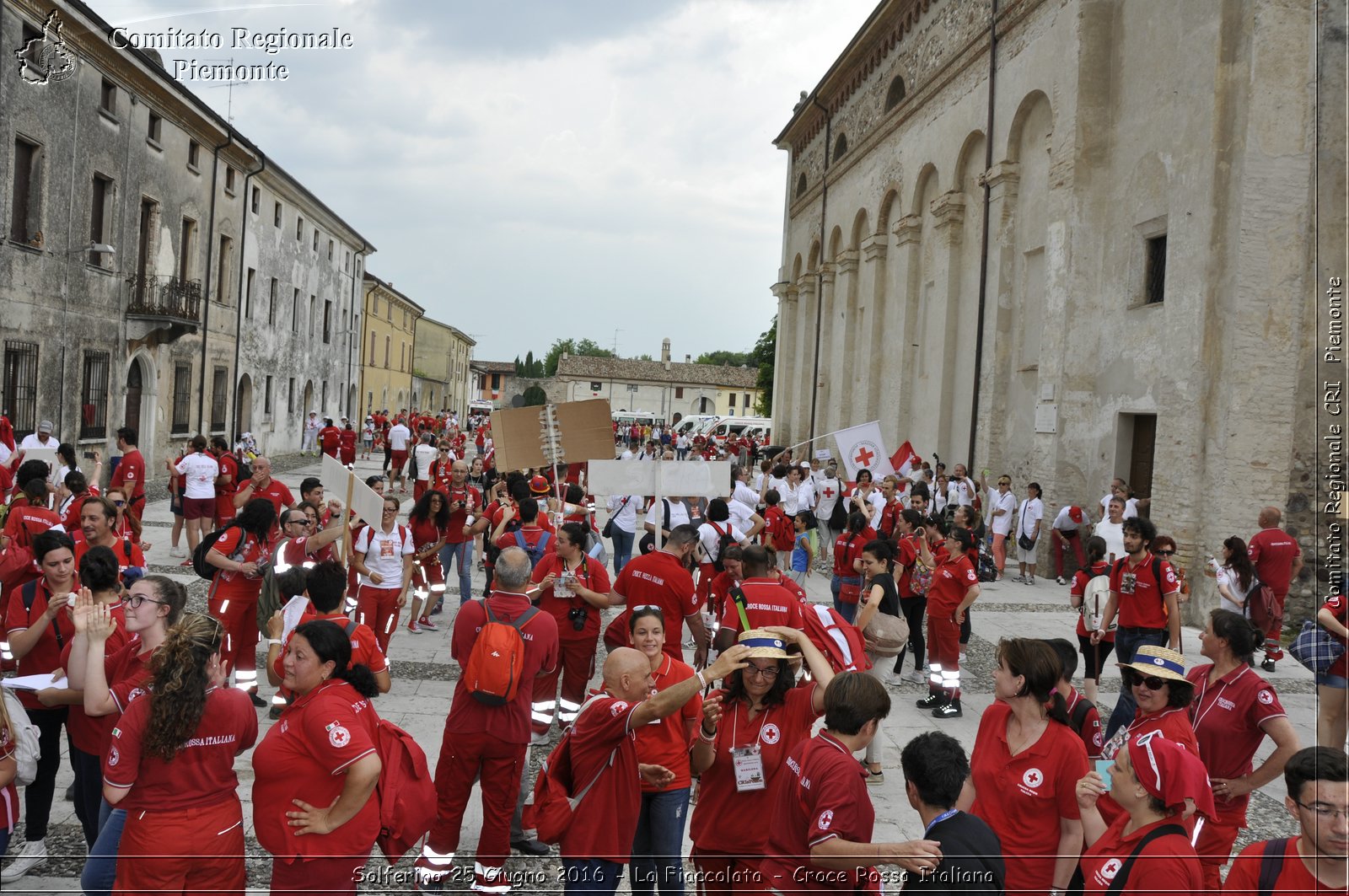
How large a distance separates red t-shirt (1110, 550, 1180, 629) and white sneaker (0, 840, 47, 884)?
24.9 feet

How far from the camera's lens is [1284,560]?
1073 centimetres

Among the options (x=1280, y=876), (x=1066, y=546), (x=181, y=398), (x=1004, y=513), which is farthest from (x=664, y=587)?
(x=181, y=398)

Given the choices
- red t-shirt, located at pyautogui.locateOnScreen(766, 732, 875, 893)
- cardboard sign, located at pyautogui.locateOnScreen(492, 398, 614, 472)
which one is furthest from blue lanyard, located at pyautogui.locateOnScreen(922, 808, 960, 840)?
cardboard sign, located at pyautogui.locateOnScreen(492, 398, 614, 472)

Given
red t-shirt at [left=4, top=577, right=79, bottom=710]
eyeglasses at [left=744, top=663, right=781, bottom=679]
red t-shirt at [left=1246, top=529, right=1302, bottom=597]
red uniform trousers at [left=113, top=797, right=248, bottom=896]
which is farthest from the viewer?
red t-shirt at [left=1246, top=529, right=1302, bottom=597]

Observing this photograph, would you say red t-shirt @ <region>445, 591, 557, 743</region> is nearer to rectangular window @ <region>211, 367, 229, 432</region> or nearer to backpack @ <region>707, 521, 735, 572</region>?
backpack @ <region>707, 521, 735, 572</region>

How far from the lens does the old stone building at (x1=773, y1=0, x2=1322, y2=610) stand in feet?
45.3

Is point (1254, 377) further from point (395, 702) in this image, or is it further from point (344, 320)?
point (344, 320)

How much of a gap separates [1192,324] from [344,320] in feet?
142

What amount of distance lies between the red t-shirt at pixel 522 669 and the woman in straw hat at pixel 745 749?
1170mm

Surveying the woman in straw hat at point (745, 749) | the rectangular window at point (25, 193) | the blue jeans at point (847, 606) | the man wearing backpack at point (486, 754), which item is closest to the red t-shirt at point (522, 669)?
the man wearing backpack at point (486, 754)

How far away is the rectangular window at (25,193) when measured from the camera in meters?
19.2

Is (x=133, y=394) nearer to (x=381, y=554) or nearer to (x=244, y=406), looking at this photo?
(x=244, y=406)

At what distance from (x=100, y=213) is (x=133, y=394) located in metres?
4.87

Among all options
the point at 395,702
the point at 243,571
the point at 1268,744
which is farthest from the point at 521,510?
the point at 1268,744
